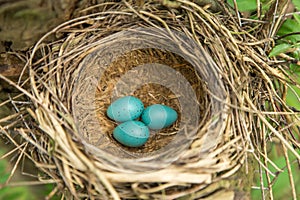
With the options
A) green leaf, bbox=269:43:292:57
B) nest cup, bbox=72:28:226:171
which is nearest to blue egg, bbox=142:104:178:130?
nest cup, bbox=72:28:226:171

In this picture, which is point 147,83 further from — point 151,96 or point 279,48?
point 279,48

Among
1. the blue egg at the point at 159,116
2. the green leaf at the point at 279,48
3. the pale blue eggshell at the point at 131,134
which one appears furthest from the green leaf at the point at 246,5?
the pale blue eggshell at the point at 131,134

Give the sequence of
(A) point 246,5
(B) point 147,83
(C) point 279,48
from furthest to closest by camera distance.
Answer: (B) point 147,83 → (A) point 246,5 → (C) point 279,48

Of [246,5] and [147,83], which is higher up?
[246,5]

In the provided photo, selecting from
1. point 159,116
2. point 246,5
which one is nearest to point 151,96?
point 159,116

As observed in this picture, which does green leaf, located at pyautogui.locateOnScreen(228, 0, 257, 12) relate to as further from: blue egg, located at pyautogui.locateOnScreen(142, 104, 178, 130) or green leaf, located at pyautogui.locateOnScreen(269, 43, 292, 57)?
blue egg, located at pyautogui.locateOnScreen(142, 104, 178, 130)

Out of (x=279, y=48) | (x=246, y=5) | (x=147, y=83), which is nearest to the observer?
(x=279, y=48)
